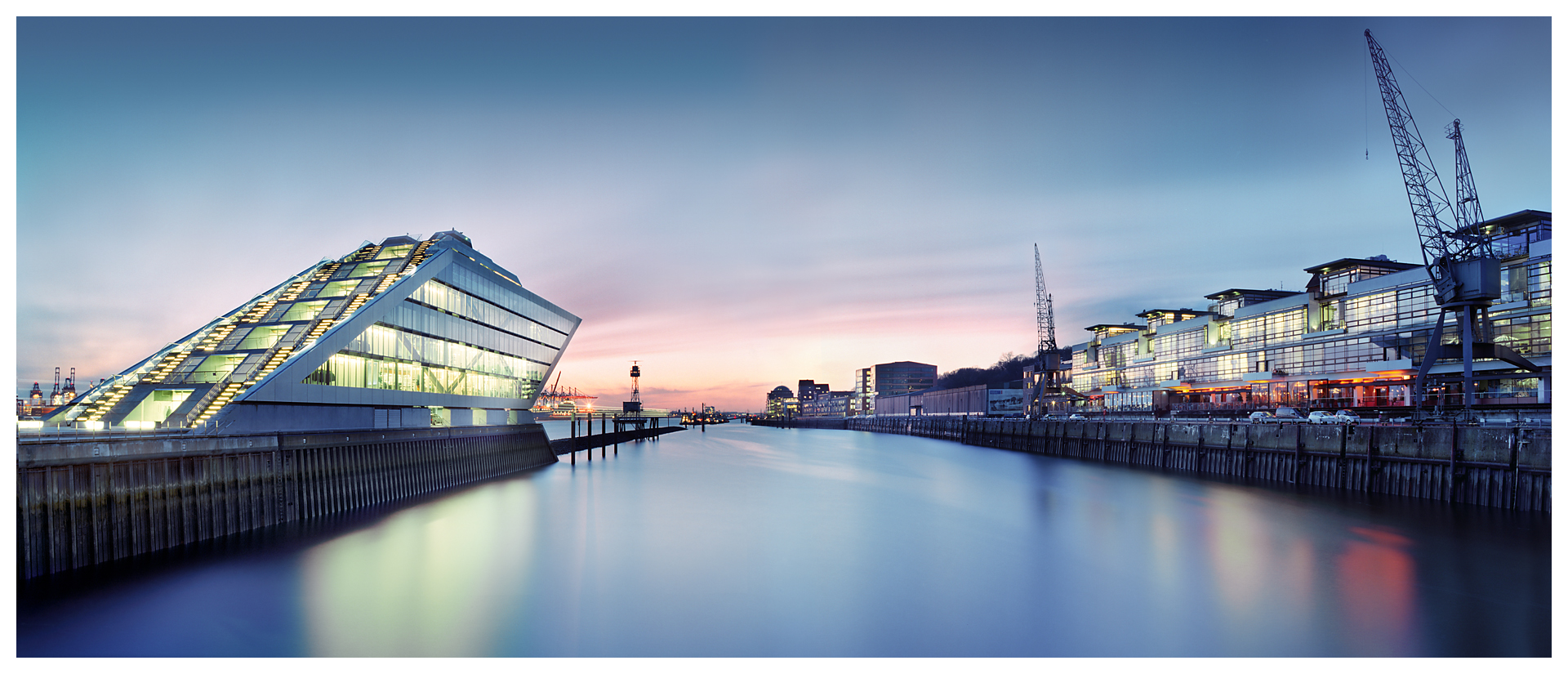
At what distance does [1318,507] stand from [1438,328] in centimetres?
1452

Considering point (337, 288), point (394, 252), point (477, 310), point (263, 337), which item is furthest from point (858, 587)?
point (394, 252)

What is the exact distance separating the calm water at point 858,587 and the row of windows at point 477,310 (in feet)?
51.4

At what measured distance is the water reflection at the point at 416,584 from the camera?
17.8 m

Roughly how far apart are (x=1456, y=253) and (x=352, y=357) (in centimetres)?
A: 5660

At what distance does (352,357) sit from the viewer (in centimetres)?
4066

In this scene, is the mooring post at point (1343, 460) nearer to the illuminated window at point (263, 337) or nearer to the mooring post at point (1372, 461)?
the mooring post at point (1372, 461)

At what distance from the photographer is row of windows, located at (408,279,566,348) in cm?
4875

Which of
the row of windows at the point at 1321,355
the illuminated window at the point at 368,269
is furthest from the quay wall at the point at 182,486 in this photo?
the row of windows at the point at 1321,355

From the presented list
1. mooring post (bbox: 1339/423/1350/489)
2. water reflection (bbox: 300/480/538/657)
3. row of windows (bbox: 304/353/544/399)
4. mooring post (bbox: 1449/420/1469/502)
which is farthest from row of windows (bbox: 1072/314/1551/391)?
row of windows (bbox: 304/353/544/399)

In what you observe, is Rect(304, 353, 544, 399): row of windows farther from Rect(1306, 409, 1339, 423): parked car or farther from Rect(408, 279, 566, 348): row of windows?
Rect(1306, 409, 1339, 423): parked car

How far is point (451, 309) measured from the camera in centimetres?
5178

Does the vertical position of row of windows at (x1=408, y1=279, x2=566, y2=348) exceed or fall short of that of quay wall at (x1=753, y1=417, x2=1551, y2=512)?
it exceeds it

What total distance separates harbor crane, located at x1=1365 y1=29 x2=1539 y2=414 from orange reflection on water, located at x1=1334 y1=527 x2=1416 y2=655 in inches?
583

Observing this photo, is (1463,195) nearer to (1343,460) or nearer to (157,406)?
(1343,460)
